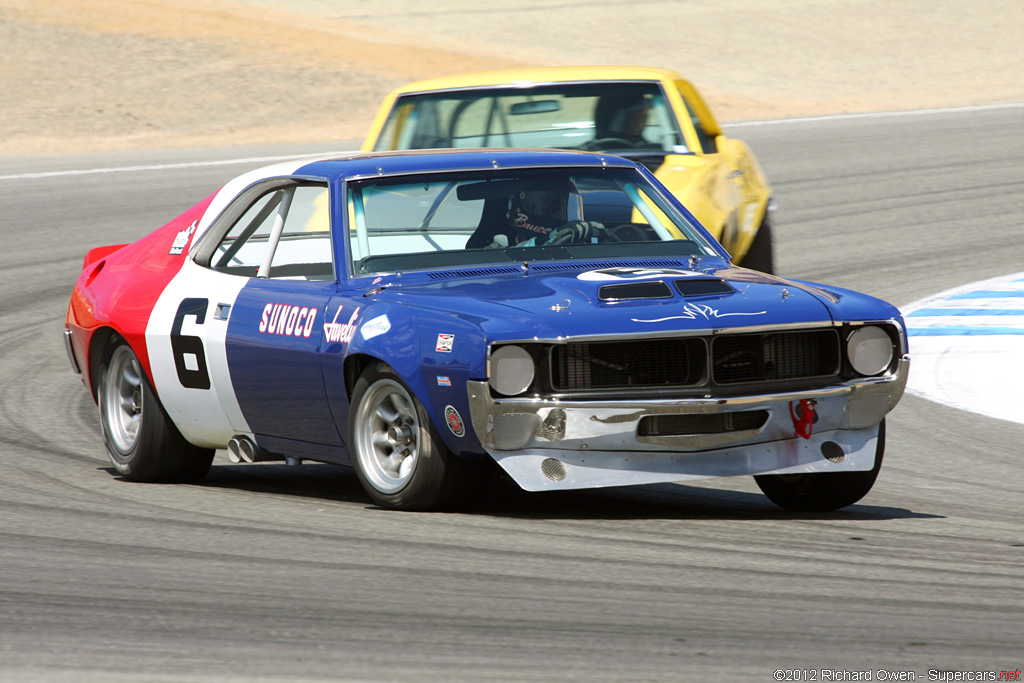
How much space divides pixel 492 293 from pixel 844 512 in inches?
63.8

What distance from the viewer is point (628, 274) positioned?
19.9 ft

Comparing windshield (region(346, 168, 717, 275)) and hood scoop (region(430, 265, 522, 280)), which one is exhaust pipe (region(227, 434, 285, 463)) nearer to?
windshield (region(346, 168, 717, 275))

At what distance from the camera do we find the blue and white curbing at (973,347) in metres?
9.15

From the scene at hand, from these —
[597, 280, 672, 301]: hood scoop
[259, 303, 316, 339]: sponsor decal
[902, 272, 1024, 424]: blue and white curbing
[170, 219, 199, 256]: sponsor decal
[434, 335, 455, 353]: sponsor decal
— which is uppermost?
[597, 280, 672, 301]: hood scoop

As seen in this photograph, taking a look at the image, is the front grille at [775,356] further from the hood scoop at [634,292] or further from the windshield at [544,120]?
the windshield at [544,120]

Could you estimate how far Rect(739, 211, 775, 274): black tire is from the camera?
11.4 metres

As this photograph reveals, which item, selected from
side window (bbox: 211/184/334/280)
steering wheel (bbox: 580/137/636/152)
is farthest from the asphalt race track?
steering wheel (bbox: 580/137/636/152)

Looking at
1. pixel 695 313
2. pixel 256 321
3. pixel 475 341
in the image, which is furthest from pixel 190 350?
pixel 695 313

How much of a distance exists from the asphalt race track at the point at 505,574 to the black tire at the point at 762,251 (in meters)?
2.57

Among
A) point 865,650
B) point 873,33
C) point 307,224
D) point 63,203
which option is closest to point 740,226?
point 307,224

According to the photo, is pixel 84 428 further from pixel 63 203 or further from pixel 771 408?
pixel 63 203

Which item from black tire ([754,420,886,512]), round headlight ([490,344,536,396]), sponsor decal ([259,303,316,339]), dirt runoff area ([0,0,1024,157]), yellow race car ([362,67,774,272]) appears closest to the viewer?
round headlight ([490,344,536,396])

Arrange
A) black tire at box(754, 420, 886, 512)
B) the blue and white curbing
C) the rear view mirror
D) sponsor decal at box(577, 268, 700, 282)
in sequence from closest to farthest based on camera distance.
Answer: sponsor decal at box(577, 268, 700, 282)
black tire at box(754, 420, 886, 512)
the blue and white curbing
the rear view mirror

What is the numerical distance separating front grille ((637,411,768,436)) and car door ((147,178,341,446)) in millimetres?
1351
